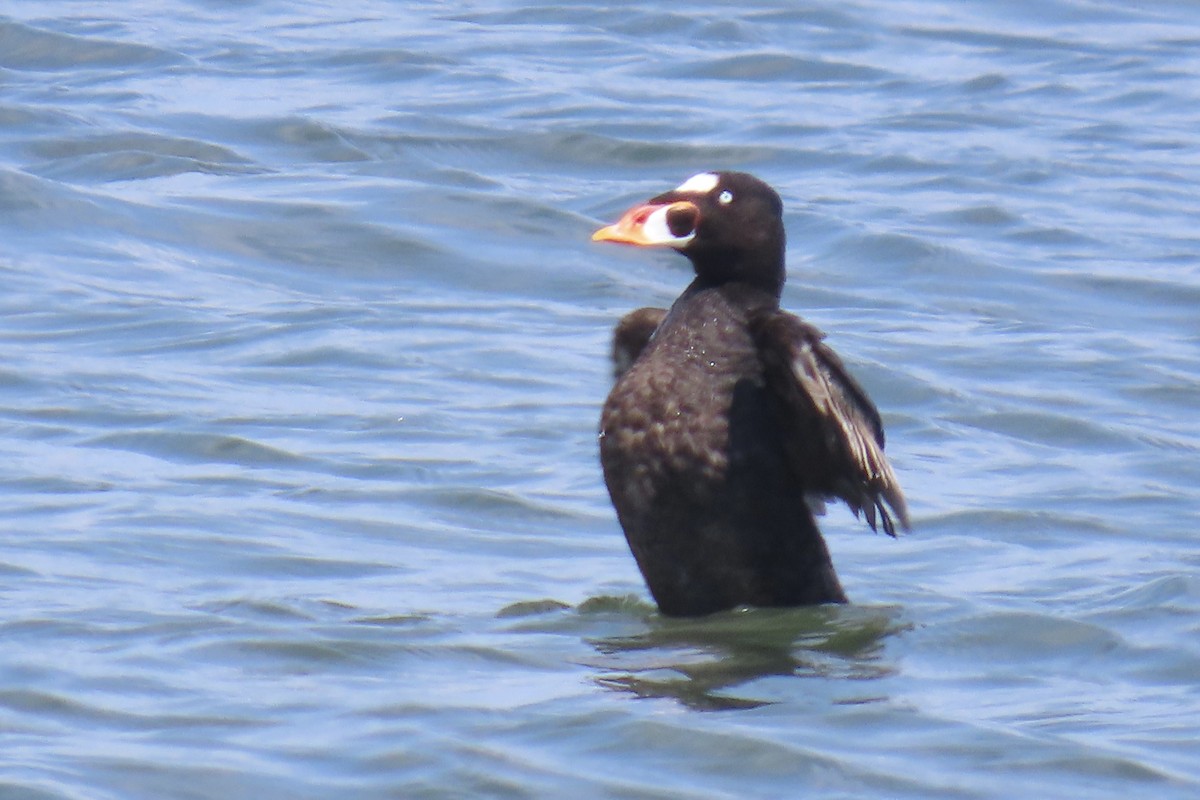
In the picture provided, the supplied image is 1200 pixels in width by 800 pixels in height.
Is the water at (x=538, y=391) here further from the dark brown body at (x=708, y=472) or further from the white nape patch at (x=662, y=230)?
the white nape patch at (x=662, y=230)

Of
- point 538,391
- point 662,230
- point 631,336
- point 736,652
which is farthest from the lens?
point 538,391

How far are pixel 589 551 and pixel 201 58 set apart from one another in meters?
8.69

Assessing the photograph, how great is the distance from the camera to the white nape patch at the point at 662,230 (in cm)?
643

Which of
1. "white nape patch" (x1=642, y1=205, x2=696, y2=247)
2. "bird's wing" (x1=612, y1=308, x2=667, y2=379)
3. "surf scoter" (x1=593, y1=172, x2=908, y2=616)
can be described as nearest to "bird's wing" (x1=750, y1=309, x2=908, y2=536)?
"surf scoter" (x1=593, y1=172, x2=908, y2=616)

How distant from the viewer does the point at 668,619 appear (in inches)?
255

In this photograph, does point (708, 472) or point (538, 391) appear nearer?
point (708, 472)

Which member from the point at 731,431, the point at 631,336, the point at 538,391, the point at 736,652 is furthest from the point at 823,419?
the point at 538,391

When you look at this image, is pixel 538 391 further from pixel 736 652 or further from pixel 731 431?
pixel 736 652

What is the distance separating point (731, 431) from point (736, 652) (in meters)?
0.55

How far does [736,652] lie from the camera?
6.11 metres

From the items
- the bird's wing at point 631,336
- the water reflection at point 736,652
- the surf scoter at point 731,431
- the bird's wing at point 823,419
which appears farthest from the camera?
the bird's wing at point 631,336

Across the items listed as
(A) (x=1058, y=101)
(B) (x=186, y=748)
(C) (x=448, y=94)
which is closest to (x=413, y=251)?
(C) (x=448, y=94)

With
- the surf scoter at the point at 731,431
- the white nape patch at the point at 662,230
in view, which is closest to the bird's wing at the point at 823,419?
the surf scoter at the point at 731,431

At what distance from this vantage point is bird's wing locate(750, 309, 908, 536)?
605 centimetres
